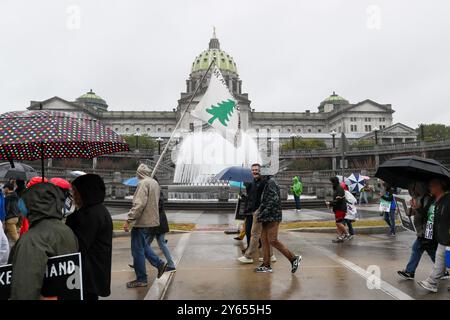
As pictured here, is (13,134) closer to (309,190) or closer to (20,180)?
(20,180)

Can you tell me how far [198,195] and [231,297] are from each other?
2190cm

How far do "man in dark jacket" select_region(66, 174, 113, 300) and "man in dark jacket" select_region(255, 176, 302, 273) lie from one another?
12.3ft

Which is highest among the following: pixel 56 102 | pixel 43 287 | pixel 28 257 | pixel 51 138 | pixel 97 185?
pixel 56 102

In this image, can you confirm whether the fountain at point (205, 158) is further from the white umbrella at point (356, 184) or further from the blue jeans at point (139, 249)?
the blue jeans at point (139, 249)

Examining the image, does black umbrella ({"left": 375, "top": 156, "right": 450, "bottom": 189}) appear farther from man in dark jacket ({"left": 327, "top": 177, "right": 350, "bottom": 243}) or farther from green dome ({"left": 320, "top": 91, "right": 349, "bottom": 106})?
green dome ({"left": 320, "top": 91, "right": 349, "bottom": 106})

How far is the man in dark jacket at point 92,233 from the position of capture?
3729 mm

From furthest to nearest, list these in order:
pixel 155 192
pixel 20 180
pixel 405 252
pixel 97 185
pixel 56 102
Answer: pixel 56 102, pixel 20 180, pixel 405 252, pixel 155 192, pixel 97 185

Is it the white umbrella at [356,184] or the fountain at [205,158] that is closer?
the white umbrella at [356,184]

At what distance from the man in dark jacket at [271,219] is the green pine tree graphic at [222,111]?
352cm

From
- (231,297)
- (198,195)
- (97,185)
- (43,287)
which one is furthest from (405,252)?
(198,195)

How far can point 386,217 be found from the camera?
12195 mm

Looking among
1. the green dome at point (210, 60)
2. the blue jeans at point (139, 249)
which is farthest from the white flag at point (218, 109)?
the green dome at point (210, 60)

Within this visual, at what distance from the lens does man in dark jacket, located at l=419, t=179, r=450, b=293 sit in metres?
5.67

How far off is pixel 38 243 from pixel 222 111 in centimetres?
786
